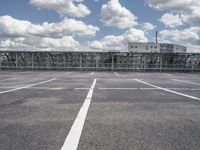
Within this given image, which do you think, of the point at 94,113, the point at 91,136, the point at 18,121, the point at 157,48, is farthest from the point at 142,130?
the point at 157,48

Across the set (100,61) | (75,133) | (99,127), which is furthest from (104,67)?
(75,133)

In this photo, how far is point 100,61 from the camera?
4819cm

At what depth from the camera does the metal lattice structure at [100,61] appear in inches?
A: 1861

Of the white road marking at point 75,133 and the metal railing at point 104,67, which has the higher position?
the white road marking at point 75,133

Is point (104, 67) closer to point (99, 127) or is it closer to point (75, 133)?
point (99, 127)

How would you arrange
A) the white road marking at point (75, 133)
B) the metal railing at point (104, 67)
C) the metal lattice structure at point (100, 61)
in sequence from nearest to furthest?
the white road marking at point (75, 133) < the metal railing at point (104, 67) < the metal lattice structure at point (100, 61)

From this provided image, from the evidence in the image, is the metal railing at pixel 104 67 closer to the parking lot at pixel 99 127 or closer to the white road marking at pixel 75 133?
the parking lot at pixel 99 127

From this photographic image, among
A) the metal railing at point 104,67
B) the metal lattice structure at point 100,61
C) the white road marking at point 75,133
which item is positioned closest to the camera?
the white road marking at point 75,133

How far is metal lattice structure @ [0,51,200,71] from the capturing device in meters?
47.3

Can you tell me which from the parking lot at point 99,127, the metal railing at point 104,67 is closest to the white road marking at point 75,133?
the parking lot at point 99,127

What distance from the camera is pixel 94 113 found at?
6.59m

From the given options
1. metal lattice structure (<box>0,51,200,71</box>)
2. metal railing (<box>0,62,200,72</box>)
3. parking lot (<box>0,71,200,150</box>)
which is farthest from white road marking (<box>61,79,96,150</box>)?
metal lattice structure (<box>0,51,200,71</box>)

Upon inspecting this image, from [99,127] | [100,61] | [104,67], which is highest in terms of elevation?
[100,61]

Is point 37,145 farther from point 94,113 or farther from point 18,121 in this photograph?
point 94,113
